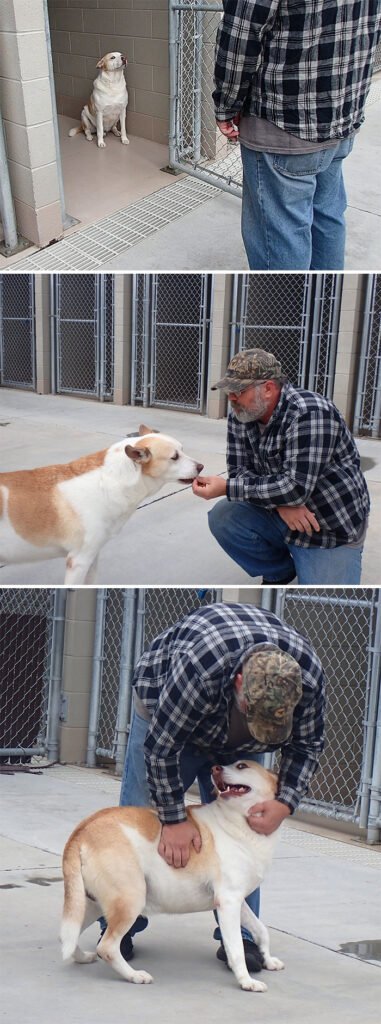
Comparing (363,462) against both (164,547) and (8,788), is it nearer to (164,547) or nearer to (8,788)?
(164,547)

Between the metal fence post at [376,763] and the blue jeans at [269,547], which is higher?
the blue jeans at [269,547]

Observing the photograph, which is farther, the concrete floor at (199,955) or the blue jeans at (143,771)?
the blue jeans at (143,771)

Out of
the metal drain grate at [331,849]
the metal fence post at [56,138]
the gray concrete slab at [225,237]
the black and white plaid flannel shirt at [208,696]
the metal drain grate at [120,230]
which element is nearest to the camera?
the black and white plaid flannel shirt at [208,696]

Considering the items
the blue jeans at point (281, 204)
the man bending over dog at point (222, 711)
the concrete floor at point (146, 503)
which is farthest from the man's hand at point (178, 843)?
the blue jeans at point (281, 204)

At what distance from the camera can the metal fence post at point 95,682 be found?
612cm

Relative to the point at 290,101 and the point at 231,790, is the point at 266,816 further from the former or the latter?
the point at 290,101

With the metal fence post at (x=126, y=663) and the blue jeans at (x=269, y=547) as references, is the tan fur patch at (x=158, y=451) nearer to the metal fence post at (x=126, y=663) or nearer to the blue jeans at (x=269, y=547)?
the blue jeans at (x=269, y=547)

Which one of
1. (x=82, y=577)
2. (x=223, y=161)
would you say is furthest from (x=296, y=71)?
(x=223, y=161)

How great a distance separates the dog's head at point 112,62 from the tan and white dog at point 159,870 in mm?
4776

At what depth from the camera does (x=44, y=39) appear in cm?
422

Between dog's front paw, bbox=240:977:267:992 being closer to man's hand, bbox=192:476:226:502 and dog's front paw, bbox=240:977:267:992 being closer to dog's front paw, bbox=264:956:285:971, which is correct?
dog's front paw, bbox=264:956:285:971

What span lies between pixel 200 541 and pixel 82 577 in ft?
1.24

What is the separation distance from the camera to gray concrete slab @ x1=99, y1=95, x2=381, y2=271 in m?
3.77

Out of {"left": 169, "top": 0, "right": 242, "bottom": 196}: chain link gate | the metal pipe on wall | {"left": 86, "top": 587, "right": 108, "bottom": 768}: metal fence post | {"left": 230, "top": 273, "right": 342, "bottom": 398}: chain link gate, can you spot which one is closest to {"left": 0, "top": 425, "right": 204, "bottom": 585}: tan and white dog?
{"left": 230, "top": 273, "right": 342, "bottom": 398}: chain link gate
